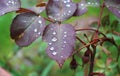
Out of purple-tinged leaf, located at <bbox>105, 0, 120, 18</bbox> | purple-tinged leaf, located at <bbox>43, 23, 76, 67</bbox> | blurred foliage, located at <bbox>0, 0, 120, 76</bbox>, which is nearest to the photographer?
purple-tinged leaf, located at <bbox>43, 23, 76, 67</bbox>

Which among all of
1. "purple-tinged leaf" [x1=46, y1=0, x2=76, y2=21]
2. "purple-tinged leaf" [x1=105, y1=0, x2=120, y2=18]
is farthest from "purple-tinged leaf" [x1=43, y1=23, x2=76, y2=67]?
"purple-tinged leaf" [x1=105, y1=0, x2=120, y2=18]

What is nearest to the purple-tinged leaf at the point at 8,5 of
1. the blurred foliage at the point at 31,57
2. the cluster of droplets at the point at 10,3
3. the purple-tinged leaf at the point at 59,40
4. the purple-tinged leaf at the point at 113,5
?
the cluster of droplets at the point at 10,3

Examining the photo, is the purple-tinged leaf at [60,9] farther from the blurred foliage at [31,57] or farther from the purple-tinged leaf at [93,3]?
the blurred foliage at [31,57]

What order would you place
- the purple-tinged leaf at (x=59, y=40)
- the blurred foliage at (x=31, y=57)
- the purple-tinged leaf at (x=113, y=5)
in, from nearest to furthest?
the purple-tinged leaf at (x=59, y=40) → the purple-tinged leaf at (x=113, y=5) → the blurred foliage at (x=31, y=57)

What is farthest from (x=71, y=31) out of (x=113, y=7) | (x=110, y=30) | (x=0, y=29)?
(x=0, y=29)

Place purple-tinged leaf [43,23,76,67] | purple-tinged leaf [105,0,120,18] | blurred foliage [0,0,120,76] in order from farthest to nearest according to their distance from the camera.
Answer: blurred foliage [0,0,120,76], purple-tinged leaf [105,0,120,18], purple-tinged leaf [43,23,76,67]

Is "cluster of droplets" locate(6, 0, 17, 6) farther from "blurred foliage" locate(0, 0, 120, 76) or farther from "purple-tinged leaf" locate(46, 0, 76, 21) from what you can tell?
"blurred foliage" locate(0, 0, 120, 76)

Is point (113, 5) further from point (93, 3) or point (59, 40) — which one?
point (59, 40)
